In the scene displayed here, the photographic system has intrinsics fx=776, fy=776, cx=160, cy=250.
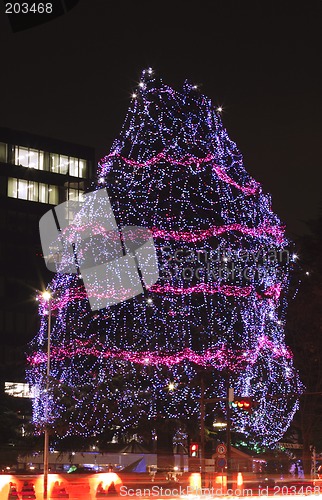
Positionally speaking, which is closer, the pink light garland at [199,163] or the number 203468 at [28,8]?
the number 203468 at [28,8]

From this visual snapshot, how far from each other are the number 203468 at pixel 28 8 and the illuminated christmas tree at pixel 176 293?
2470 centimetres

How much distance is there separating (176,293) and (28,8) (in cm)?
2578

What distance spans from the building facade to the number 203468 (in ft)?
259

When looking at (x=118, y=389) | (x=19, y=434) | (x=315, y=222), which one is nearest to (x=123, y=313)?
(x=118, y=389)

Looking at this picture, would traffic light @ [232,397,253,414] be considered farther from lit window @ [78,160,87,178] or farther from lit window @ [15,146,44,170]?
lit window @ [78,160,87,178]

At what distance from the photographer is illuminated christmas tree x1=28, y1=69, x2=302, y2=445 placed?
28.5 m

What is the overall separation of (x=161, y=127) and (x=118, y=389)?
10298 millimetres

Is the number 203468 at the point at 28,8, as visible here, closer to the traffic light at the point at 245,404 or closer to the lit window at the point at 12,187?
the traffic light at the point at 245,404

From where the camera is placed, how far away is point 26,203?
3519 inches

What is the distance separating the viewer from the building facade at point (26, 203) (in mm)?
84250

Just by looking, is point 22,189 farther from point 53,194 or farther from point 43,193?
point 53,194

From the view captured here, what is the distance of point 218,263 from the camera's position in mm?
28594

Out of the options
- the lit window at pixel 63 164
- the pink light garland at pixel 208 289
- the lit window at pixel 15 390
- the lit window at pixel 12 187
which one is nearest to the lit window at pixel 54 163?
the lit window at pixel 63 164

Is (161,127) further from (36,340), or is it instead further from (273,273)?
(36,340)
